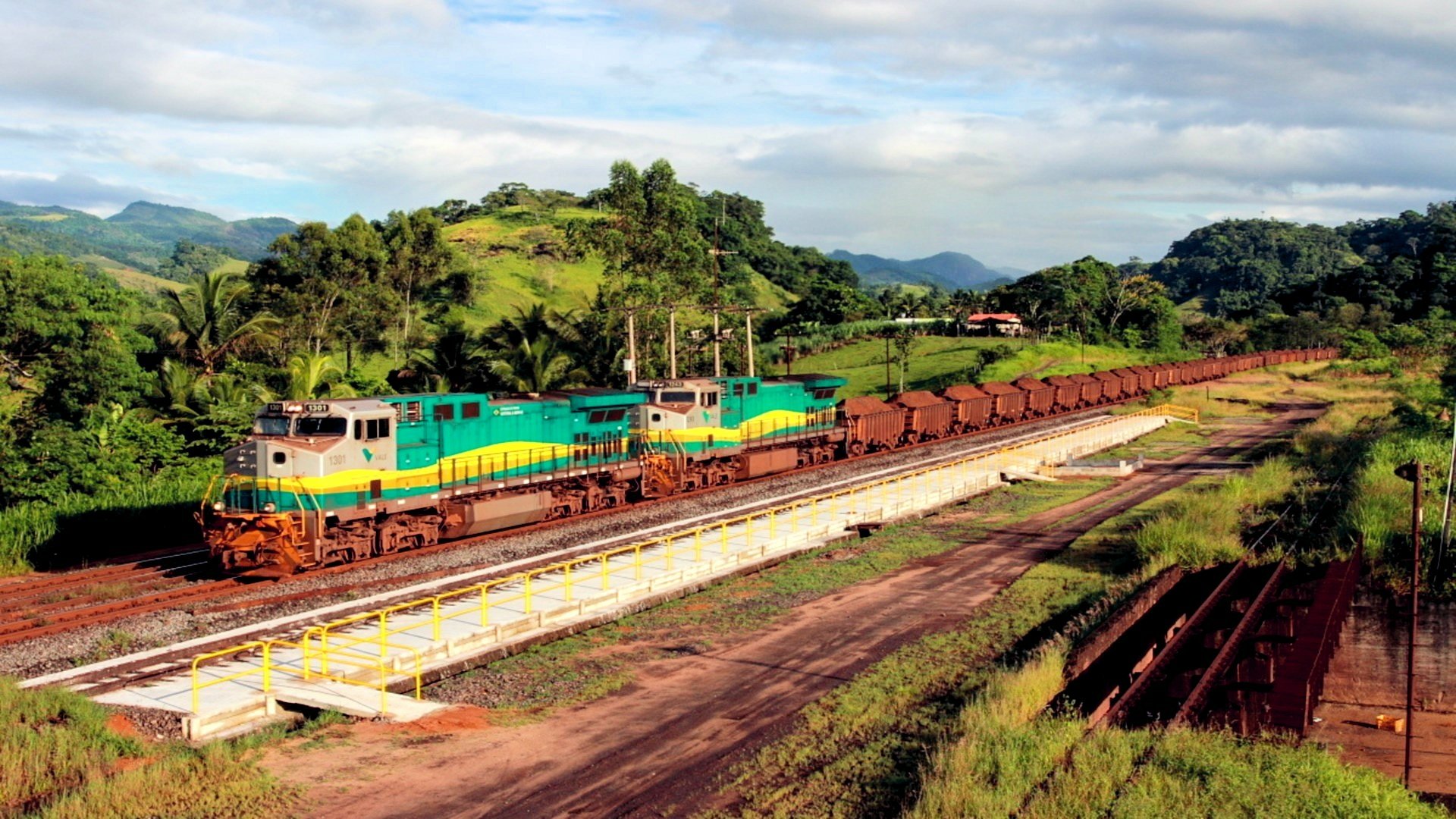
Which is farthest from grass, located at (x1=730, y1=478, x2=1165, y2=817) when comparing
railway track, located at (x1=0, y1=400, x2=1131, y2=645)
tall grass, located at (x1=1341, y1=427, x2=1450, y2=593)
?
railway track, located at (x1=0, y1=400, x2=1131, y2=645)

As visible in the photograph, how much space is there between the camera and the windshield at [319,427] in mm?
22859

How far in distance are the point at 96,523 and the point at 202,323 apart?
55.7 ft

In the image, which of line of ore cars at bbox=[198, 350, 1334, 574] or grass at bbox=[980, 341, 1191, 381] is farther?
grass at bbox=[980, 341, 1191, 381]

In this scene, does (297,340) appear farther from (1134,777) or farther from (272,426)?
(1134,777)

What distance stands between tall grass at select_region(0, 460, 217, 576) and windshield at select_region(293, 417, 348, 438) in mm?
7400

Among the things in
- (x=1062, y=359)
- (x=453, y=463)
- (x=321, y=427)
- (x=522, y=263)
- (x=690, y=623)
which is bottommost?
(x=690, y=623)

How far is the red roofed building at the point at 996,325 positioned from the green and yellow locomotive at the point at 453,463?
79.9 metres

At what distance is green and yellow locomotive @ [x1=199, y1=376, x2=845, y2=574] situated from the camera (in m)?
22.4

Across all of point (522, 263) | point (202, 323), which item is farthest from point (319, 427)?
point (522, 263)

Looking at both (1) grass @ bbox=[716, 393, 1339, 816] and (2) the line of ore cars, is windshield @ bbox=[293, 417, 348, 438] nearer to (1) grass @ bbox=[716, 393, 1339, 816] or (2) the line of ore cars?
(2) the line of ore cars

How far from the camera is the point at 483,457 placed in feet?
89.5

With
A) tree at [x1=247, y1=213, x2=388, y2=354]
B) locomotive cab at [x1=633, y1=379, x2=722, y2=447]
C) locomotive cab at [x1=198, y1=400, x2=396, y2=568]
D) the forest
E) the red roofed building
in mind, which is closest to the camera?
locomotive cab at [x1=198, y1=400, x2=396, y2=568]

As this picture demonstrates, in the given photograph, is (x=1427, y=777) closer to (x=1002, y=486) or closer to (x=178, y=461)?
(x=1002, y=486)

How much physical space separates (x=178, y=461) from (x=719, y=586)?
1961 centimetres
